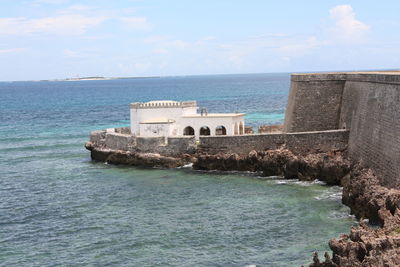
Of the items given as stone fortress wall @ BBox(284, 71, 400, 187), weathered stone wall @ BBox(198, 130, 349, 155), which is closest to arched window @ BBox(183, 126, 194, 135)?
weathered stone wall @ BBox(198, 130, 349, 155)

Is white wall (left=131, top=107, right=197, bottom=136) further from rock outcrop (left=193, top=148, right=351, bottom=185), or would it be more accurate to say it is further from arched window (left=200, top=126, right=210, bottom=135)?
rock outcrop (left=193, top=148, right=351, bottom=185)

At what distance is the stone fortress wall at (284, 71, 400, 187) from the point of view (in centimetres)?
2302

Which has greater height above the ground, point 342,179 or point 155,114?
point 155,114

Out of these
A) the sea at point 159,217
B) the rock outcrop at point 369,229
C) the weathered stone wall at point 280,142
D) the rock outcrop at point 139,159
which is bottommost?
the sea at point 159,217

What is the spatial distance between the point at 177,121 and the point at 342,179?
497 inches

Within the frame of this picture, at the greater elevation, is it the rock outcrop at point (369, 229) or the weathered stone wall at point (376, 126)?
the weathered stone wall at point (376, 126)

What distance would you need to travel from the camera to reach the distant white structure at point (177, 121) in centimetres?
3531

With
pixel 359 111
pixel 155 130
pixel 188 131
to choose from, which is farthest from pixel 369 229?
pixel 188 131

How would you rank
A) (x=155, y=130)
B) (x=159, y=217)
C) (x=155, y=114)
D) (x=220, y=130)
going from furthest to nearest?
(x=220, y=130)
(x=155, y=114)
(x=155, y=130)
(x=159, y=217)

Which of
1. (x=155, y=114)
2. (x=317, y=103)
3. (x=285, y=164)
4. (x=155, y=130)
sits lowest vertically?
(x=285, y=164)

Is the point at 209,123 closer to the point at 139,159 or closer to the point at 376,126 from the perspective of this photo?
the point at 139,159

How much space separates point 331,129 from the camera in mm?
32719

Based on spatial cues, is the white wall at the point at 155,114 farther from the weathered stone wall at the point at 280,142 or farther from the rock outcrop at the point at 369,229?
the rock outcrop at the point at 369,229

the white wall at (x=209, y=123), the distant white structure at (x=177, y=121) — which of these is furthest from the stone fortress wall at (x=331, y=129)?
the white wall at (x=209, y=123)
